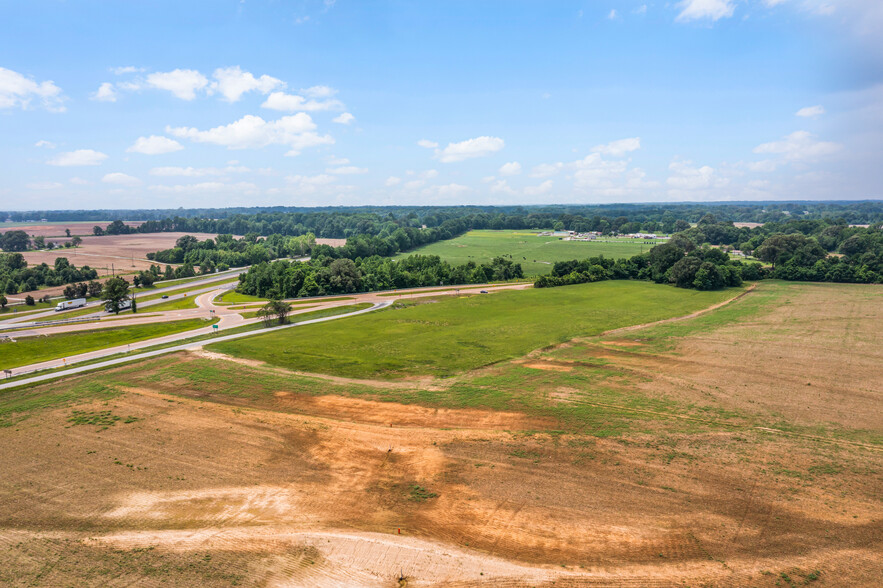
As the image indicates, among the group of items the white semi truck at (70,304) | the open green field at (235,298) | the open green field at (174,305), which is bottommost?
the open green field at (174,305)

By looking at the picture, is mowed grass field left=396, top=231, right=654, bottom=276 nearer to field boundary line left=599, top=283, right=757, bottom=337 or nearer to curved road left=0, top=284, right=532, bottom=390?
curved road left=0, top=284, right=532, bottom=390

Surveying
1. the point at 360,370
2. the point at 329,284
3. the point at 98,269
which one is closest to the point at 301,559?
the point at 360,370

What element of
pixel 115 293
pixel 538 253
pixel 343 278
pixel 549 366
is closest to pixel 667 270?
pixel 538 253

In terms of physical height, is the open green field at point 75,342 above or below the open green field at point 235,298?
below

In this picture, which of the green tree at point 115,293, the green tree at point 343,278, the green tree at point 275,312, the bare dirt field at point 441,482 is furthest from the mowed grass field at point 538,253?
the bare dirt field at point 441,482

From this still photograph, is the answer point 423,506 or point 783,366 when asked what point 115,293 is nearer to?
point 423,506

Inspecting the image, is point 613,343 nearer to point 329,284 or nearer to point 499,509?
point 499,509

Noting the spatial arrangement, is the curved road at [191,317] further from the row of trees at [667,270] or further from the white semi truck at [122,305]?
the row of trees at [667,270]
